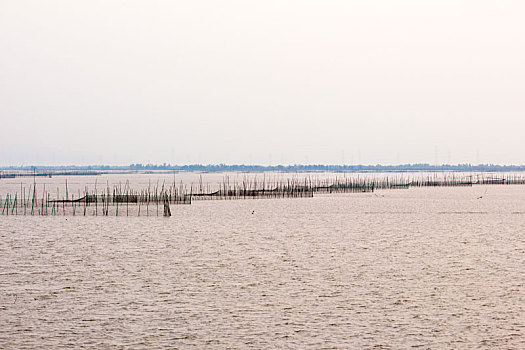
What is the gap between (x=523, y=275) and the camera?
1569 centimetres

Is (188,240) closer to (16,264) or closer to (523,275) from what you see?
(16,264)

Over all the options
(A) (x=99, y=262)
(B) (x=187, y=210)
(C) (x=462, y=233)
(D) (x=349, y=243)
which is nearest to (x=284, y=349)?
(A) (x=99, y=262)

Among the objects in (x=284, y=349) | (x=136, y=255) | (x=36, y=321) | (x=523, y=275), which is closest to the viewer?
(x=284, y=349)

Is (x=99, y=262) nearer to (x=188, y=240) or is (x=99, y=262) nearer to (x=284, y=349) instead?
(x=188, y=240)

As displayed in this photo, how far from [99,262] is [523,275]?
11.3 metres

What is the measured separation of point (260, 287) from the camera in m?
14.2

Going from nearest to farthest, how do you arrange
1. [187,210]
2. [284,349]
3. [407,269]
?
[284,349] < [407,269] < [187,210]

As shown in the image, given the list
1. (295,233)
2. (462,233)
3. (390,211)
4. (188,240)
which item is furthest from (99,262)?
(390,211)

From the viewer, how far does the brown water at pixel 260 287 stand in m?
10.5

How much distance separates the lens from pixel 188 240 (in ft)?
Result: 76.3

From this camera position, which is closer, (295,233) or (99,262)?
(99,262)

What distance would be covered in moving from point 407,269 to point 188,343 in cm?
840

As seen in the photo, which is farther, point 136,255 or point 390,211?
point 390,211

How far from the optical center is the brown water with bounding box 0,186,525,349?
1053 centimetres
